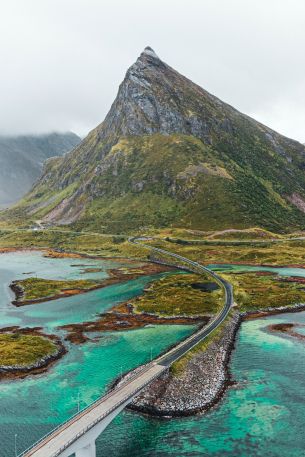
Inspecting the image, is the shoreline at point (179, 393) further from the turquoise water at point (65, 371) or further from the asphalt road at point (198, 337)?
the turquoise water at point (65, 371)

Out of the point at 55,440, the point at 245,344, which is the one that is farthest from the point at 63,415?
the point at 245,344

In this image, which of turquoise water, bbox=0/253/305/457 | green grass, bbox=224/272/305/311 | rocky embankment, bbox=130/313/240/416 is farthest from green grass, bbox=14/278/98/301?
rocky embankment, bbox=130/313/240/416

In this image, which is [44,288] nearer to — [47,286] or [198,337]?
[47,286]

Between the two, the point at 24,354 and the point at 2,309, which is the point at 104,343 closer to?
the point at 24,354

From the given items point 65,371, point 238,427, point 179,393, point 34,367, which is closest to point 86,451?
point 179,393

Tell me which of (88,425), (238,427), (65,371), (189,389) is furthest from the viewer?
(65,371)

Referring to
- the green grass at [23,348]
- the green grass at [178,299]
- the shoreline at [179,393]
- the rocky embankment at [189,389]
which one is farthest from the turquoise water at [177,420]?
the green grass at [178,299]

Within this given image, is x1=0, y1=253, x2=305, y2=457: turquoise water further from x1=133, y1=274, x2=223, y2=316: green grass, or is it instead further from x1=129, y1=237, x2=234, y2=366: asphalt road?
x1=133, y1=274, x2=223, y2=316: green grass
